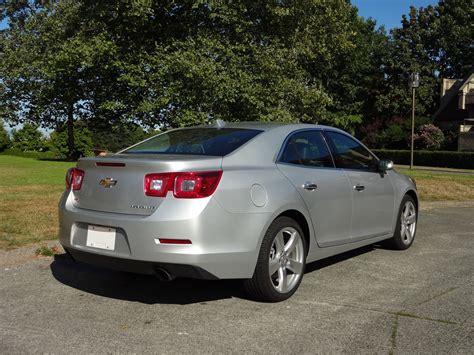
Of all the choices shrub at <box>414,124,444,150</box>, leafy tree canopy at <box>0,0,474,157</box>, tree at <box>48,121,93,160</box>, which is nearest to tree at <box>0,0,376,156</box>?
leafy tree canopy at <box>0,0,474,157</box>

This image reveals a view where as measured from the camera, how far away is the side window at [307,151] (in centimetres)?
501

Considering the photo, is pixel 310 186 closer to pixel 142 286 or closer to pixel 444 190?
pixel 142 286

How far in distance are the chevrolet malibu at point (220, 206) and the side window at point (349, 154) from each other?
0.17 ft

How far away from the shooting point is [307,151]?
525cm

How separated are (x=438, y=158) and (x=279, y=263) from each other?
3452 centimetres

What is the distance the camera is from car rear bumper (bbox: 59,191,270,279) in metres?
3.98

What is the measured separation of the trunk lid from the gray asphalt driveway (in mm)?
858

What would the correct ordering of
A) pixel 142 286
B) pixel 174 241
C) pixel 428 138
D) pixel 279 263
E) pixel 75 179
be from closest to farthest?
pixel 174 241
pixel 279 263
pixel 75 179
pixel 142 286
pixel 428 138

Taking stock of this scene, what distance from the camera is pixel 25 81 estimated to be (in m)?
29.5

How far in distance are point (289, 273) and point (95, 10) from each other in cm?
1924

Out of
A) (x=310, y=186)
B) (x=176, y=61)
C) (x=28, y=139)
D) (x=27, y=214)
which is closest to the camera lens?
(x=310, y=186)

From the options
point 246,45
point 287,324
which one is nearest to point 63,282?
point 287,324

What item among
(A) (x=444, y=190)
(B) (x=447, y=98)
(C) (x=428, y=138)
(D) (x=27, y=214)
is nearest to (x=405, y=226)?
(D) (x=27, y=214)

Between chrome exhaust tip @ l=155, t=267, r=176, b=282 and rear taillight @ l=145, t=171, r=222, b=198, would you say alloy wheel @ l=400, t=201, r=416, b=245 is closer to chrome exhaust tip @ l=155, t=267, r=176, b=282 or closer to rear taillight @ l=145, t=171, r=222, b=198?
rear taillight @ l=145, t=171, r=222, b=198
